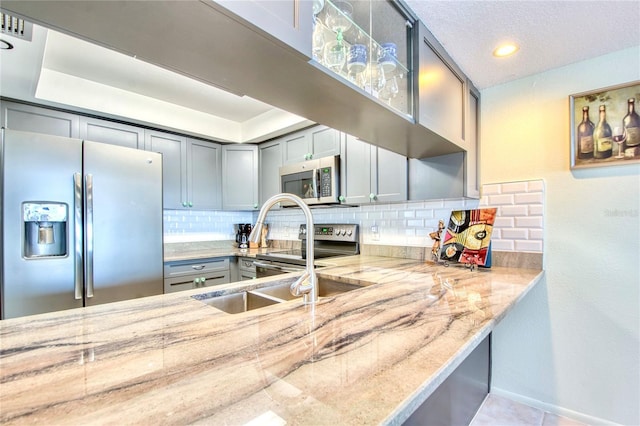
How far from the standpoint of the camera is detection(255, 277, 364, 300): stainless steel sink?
1.41m

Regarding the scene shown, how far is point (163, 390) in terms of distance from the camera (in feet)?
1.67

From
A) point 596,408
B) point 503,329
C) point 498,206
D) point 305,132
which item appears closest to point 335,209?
point 305,132

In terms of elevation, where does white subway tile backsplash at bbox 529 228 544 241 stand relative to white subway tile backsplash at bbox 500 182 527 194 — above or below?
below

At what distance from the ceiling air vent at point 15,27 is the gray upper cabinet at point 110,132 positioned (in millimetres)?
1312

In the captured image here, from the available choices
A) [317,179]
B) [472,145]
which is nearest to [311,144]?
[317,179]

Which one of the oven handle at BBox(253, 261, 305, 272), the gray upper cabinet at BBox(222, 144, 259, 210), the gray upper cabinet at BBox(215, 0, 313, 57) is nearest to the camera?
the gray upper cabinet at BBox(215, 0, 313, 57)

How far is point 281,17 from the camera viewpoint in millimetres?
730

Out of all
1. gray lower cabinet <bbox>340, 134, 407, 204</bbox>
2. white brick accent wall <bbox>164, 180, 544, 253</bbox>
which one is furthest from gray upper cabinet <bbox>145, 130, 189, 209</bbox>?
gray lower cabinet <bbox>340, 134, 407, 204</bbox>

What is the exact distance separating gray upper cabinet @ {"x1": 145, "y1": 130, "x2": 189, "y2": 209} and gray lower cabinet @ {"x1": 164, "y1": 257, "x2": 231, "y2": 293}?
0.69m

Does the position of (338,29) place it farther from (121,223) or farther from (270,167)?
(270,167)

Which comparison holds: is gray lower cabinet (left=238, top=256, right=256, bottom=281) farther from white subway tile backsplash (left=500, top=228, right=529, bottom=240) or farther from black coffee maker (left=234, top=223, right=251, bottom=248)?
white subway tile backsplash (left=500, top=228, right=529, bottom=240)

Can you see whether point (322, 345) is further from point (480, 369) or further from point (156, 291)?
point (156, 291)

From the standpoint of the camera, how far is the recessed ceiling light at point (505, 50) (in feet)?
5.06

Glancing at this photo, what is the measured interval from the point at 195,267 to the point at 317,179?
58.3 inches
